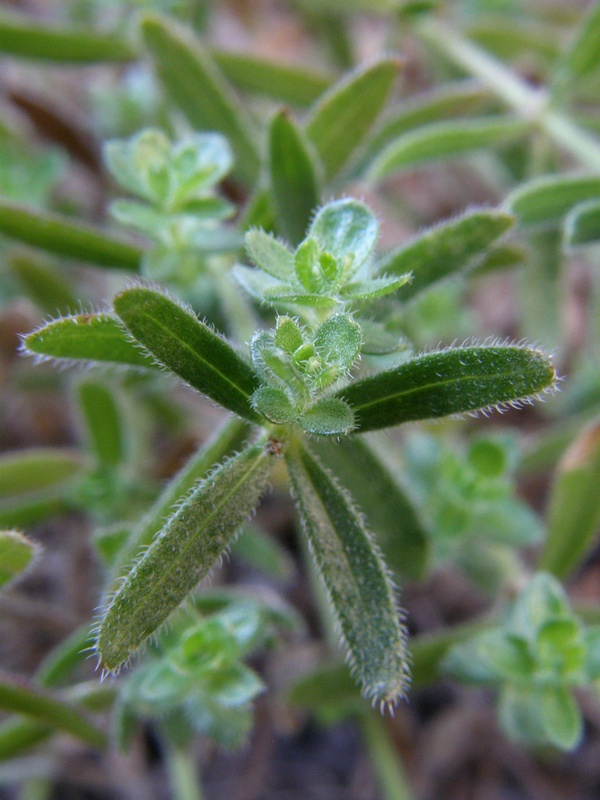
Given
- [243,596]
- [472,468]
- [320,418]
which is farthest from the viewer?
[472,468]

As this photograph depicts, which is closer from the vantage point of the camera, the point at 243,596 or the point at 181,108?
the point at 243,596

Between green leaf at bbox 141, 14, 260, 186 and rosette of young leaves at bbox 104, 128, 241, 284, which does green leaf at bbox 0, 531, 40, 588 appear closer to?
rosette of young leaves at bbox 104, 128, 241, 284

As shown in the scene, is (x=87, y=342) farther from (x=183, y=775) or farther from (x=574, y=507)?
(x=183, y=775)

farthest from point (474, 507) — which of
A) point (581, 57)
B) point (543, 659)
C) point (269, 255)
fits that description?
point (581, 57)

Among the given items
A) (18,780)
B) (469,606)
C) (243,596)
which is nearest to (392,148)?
(243,596)

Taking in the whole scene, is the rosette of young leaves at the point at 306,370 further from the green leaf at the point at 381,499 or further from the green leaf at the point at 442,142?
the green leaf at the point at 442,142

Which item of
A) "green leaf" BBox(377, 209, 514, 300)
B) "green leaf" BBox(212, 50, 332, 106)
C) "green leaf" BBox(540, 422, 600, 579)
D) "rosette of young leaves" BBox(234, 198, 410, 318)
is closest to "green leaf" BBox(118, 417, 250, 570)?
"rosette of young leaves" BBox(234, 198, 410, 318)

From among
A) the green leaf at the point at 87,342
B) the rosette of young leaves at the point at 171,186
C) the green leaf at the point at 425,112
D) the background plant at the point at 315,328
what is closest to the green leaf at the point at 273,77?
the background plant at the point at 315,328

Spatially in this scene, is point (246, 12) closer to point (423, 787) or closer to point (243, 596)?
point (243, 596)
